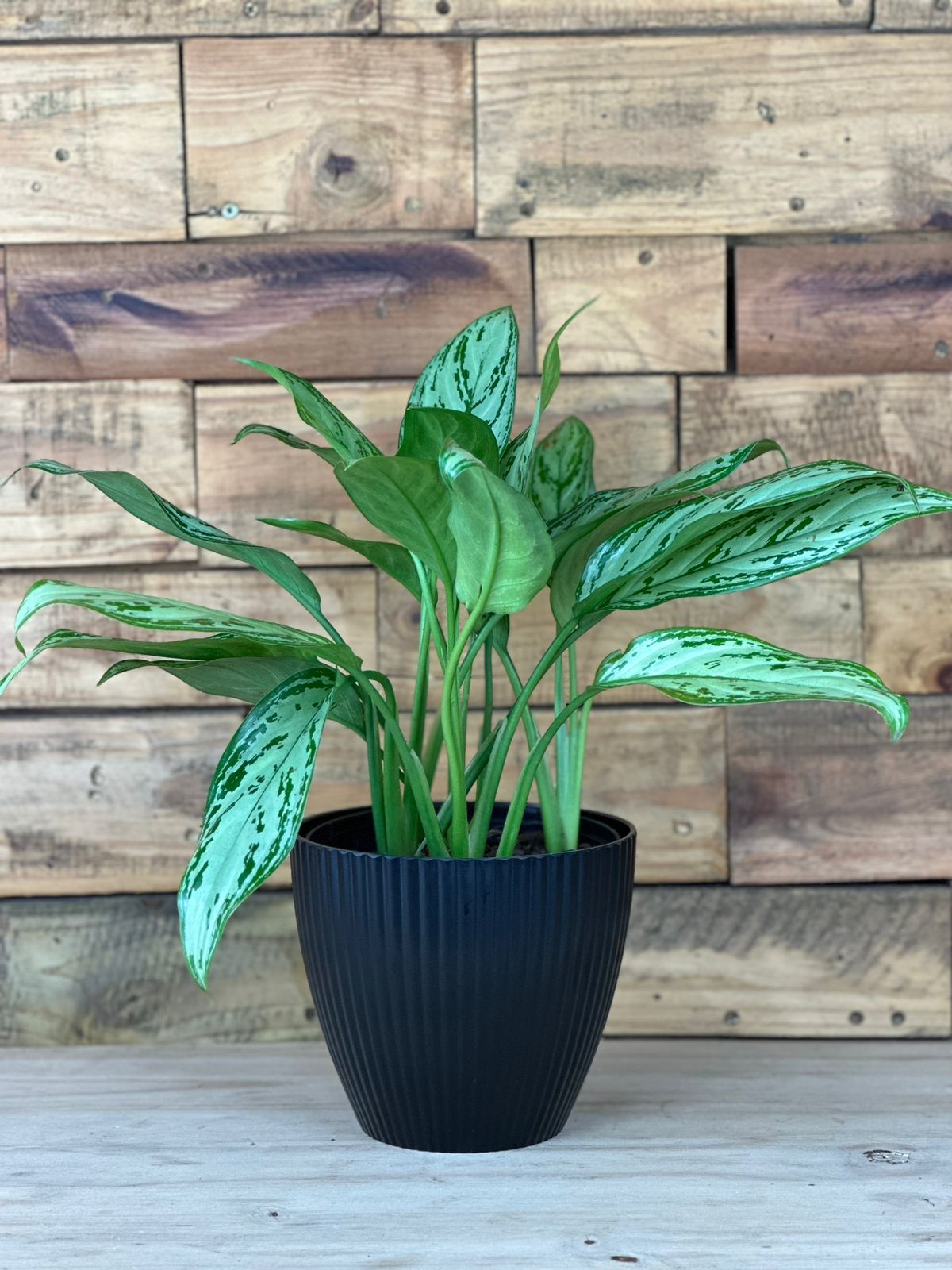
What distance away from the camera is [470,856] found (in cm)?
89

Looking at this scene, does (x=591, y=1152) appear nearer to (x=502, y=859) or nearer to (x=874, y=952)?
(x=502, y=859)

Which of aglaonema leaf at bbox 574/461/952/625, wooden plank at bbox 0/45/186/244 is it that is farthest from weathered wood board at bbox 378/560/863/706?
wooden plank at bbox 0/45/186/244

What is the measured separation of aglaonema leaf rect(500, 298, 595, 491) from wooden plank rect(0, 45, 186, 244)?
16.5 inches

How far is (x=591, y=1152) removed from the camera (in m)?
0.92

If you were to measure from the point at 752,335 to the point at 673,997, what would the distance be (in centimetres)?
60

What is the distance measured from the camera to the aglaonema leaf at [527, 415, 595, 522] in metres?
1.02

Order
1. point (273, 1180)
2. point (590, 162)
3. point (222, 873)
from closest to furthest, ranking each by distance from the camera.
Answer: point (222, 873) → point (273, 1180) → point (590, 162)

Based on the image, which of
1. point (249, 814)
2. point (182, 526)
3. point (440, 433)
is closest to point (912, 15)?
point (440, 433)

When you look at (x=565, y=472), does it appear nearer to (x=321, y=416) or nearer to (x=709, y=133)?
(x=321, y=416)

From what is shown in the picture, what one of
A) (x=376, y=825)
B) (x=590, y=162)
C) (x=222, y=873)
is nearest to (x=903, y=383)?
(x=590, y=162)

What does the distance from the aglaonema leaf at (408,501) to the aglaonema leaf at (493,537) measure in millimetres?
11

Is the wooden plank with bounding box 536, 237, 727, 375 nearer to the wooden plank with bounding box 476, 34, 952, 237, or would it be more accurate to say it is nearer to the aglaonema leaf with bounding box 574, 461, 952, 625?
the wooden plank with bounding box 476, 34, 952, 237

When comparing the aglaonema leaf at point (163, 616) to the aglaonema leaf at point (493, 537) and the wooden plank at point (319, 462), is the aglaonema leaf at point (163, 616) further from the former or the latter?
the wooden plank at point (319, 462)

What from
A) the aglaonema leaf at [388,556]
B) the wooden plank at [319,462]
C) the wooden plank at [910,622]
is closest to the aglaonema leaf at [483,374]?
the aglaonema leaf at [388,556]
